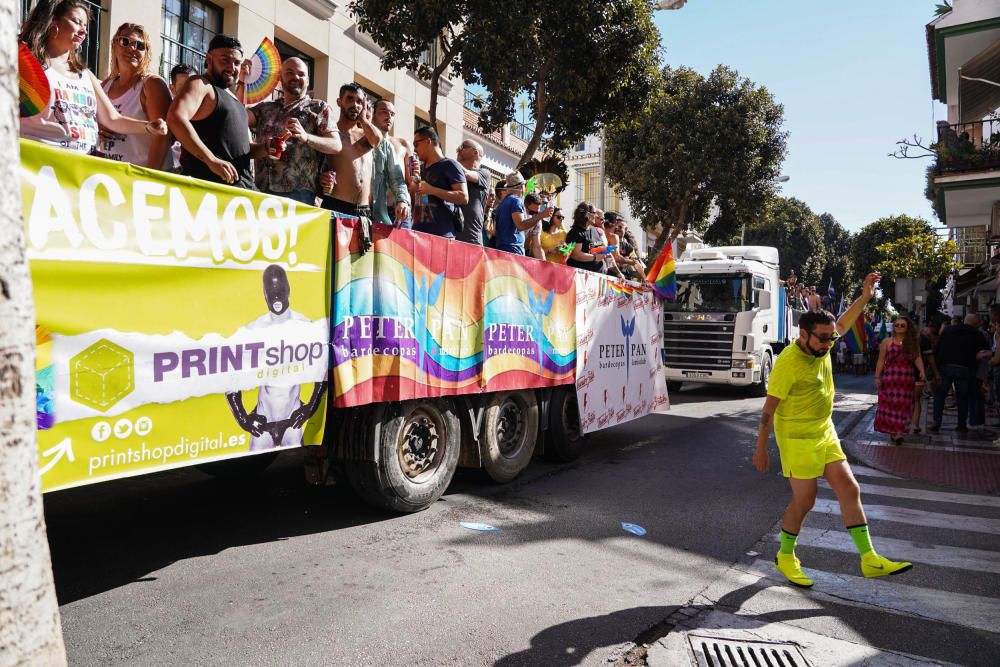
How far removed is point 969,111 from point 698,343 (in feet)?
39.5

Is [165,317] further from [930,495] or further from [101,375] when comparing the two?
[930,495]

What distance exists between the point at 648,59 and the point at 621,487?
906cm

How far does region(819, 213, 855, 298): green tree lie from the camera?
5741 cm

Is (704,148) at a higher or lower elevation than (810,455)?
higher

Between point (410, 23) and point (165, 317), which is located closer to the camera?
point (165, 317)

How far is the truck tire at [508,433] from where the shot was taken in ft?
20.9

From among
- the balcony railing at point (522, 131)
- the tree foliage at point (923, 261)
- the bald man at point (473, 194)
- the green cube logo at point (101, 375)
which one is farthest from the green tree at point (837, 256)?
the green cube logo at point (101, 375)

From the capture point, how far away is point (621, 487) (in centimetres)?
692

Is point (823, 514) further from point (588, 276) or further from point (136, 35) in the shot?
point (136, 35)

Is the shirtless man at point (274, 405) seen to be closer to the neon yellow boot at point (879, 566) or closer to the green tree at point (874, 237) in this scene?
the neon yellow boot at point (879, 566)

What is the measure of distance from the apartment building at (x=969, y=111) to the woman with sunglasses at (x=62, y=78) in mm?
15169

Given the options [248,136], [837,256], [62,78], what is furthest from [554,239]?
[837,256]

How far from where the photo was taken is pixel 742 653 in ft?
11.4

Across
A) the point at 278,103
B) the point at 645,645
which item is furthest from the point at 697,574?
the point at 278,103
